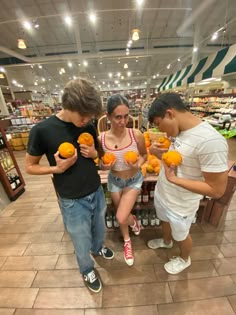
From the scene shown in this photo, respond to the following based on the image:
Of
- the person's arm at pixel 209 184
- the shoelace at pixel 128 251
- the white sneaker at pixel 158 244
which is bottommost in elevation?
the white sneaker at pixel 158 244

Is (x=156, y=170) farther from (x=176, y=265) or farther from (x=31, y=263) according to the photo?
(x=31, y=263)

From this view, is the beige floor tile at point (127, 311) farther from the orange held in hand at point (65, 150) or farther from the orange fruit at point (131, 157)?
the orange held in hand at point (65, 150)

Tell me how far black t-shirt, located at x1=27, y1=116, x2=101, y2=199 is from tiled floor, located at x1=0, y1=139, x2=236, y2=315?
105cm

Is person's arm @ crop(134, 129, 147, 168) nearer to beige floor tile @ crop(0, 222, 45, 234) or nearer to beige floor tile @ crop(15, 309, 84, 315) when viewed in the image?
beige floor tile @ crop(15, 309, 84, 315)

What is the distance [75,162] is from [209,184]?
898 millimetres

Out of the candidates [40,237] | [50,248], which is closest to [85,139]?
[50,248]

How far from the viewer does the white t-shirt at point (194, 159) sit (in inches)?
38.5

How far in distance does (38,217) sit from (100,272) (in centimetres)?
143

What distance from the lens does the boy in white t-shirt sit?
99cm

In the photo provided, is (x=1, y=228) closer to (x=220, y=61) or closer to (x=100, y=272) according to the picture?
(x=100, y=272)

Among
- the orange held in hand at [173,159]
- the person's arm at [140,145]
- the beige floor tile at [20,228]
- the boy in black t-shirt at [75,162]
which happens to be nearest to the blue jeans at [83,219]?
the boy in black t-shirt at [75,162]

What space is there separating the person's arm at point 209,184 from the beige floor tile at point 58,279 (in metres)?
1.46

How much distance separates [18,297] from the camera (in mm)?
1597

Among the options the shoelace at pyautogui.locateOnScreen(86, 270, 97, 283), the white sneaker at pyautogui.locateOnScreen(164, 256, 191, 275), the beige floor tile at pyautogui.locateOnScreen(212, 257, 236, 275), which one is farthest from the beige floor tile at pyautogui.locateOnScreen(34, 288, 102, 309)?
the beige floor tile at pyautogui.locateOnScreen(212, 257, 236, 275)
